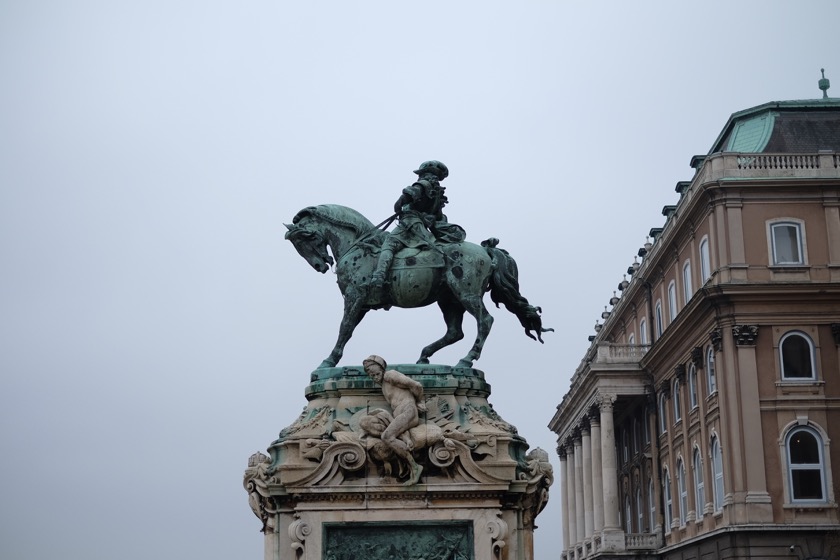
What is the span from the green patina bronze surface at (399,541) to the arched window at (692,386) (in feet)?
139

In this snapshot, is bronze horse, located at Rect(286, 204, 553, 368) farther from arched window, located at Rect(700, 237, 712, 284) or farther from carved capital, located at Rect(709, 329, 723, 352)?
arched window, located at Rect(700, 237, 712, 284)

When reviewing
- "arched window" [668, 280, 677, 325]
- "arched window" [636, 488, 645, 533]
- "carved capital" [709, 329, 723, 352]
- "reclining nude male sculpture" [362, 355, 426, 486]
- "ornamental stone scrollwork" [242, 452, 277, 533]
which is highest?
"arched window" [668, 280, 677, 325]

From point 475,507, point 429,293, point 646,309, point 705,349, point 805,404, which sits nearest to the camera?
point 475,507

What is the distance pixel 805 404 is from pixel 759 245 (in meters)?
6.33

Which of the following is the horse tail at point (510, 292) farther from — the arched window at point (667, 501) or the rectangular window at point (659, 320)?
the rectangular window at point (659, 320)

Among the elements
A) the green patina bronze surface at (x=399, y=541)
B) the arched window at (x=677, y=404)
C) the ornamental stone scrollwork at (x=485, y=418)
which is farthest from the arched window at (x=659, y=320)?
the green patina bronze surface at (x=399, y=541)

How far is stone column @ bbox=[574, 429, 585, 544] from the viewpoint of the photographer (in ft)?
235

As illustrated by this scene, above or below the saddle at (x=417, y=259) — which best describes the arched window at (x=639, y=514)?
above

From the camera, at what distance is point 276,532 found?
37.7 ft

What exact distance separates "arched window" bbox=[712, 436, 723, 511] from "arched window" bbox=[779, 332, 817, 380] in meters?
4.03

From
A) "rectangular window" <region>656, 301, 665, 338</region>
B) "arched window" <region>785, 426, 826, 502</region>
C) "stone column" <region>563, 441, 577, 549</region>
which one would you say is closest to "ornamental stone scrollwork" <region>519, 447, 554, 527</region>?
"arched window" <region>785, 426, 826, 502</region>

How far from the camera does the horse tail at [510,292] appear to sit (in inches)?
508

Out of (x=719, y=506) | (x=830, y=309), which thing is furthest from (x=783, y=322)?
(x=719, y=506)

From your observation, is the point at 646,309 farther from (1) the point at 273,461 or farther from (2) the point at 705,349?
(1) the point at 273,461
